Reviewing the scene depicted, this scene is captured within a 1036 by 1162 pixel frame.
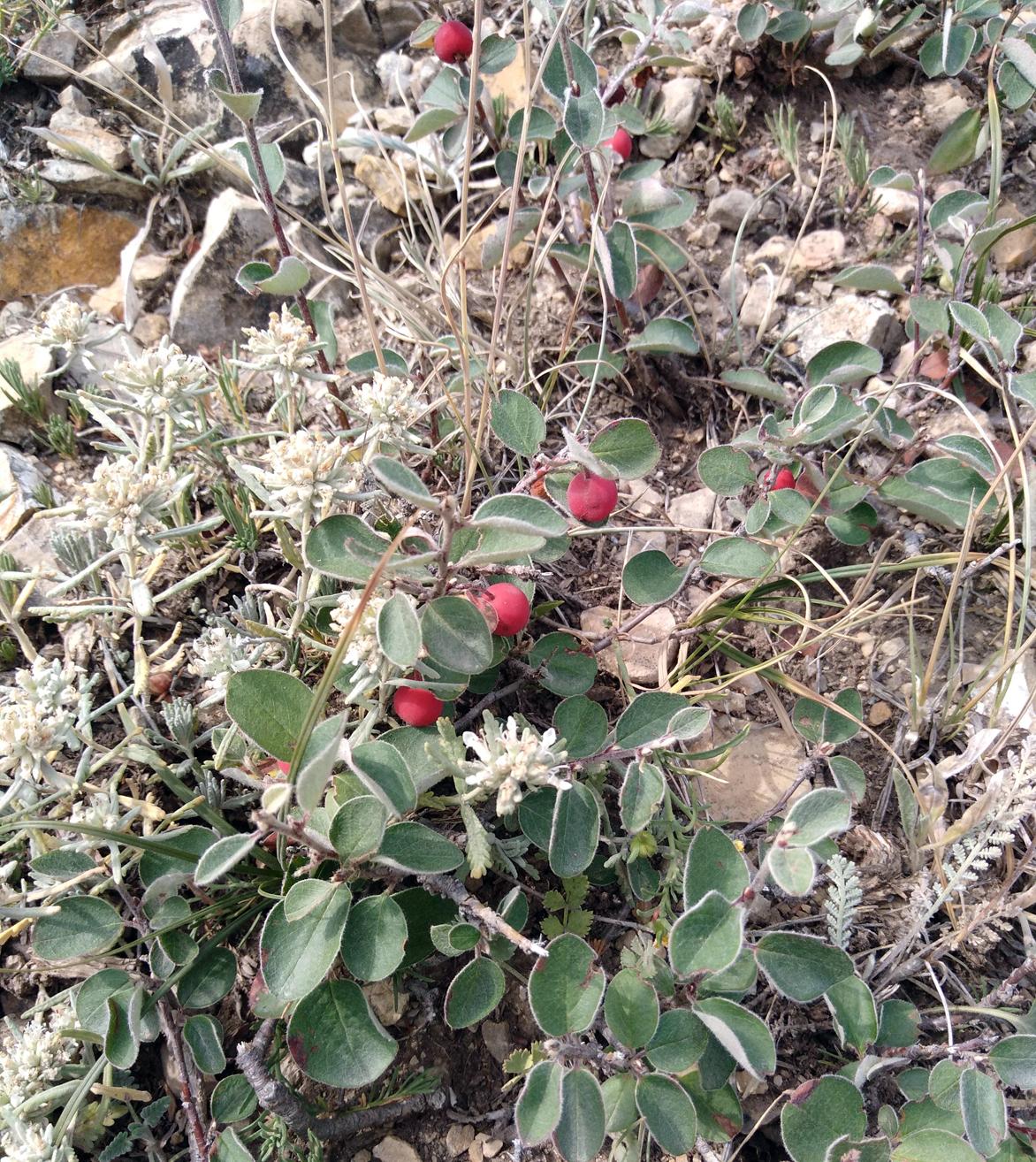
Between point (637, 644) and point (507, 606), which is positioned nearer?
point (507, 606)

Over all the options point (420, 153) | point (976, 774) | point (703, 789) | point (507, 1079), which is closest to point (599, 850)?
point (703, 789)

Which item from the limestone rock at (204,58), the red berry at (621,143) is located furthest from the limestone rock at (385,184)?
the red berry at (621,143)

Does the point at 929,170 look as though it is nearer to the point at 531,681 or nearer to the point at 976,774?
the point at 976,774

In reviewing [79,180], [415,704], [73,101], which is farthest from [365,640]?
[73,101]

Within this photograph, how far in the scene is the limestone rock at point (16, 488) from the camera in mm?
2107

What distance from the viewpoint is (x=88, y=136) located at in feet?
8.85

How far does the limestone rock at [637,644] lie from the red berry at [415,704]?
536 mm

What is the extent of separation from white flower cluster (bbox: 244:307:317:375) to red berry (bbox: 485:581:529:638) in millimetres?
647

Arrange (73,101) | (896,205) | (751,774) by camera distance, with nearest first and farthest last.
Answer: (751,774)
(896,205)
(73,101)

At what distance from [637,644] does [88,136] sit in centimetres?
234

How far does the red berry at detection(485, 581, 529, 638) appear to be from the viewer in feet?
4.98

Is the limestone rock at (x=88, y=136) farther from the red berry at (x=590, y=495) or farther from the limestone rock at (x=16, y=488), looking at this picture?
the red berry at (x=590, y=495)

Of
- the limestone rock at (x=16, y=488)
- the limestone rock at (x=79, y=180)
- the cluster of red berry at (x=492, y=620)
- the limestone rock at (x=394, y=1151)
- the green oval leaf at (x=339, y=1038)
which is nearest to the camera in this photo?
the green oval leaf at (x=339, y=1038)

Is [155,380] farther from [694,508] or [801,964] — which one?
[801,964]
